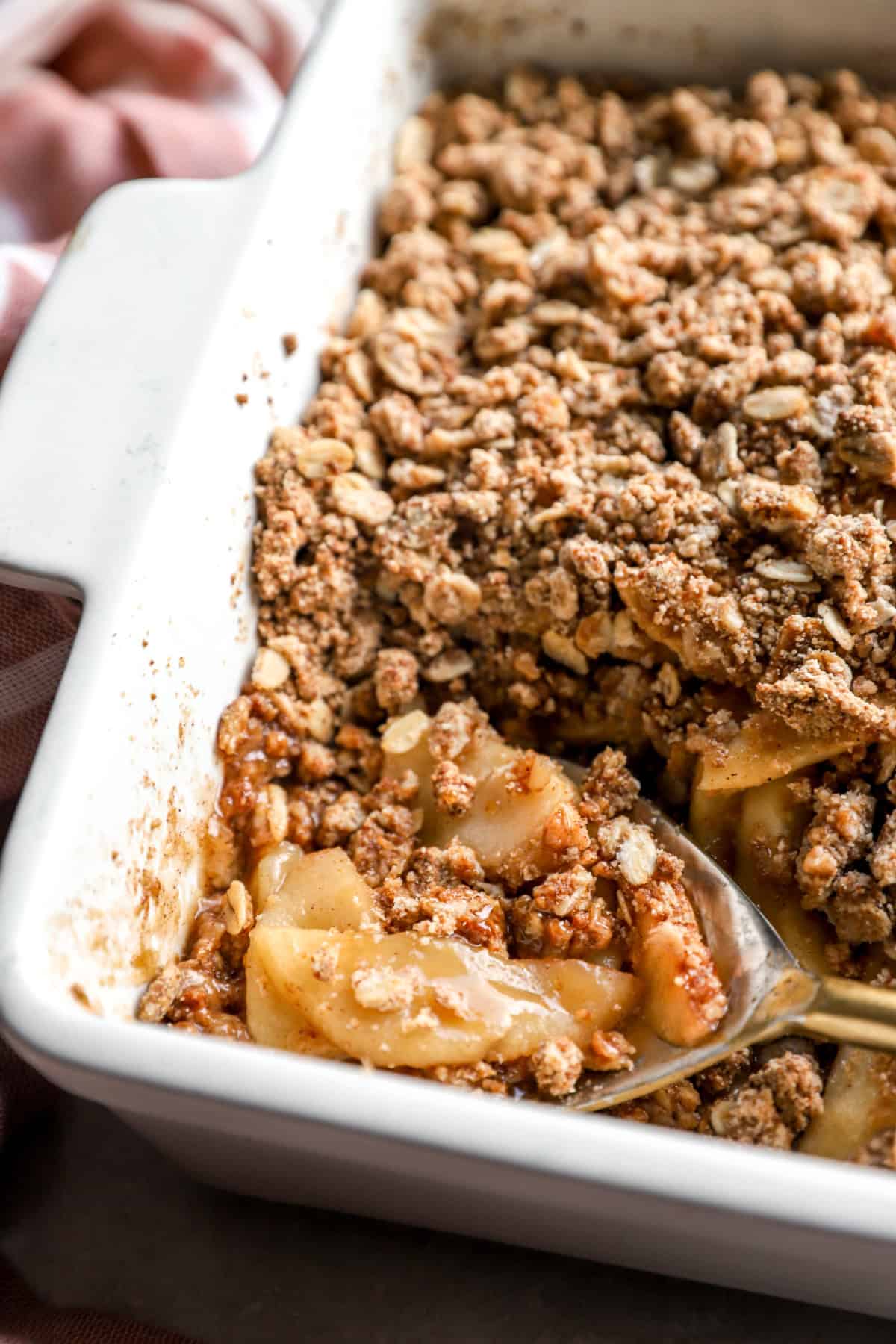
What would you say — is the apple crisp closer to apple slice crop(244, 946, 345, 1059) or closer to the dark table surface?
apple slice crop(244, 946, 345, 1059)

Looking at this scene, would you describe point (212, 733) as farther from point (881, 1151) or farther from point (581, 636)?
point (881, 1151)

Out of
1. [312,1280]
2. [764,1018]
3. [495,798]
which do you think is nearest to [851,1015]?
[764,1018]

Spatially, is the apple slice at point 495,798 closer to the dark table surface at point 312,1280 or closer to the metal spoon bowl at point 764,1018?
the metal spoon bowl at point 764,1018

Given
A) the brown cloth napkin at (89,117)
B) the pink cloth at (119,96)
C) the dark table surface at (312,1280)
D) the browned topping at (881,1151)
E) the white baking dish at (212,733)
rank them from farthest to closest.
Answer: the pink cloth at (119,96), the brown cloth napkin at (89,117), the dark table surface at (312,1280), the browned topping at (881,1151), the white baking dish at (212,733)

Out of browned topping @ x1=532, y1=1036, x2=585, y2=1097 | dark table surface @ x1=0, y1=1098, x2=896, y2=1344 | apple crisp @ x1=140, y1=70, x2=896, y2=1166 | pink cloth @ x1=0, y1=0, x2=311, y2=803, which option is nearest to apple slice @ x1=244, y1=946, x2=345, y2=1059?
apple crisp @ x1=140, y1=70, x2=896, y2=1166

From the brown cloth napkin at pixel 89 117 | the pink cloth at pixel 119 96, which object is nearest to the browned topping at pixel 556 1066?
the brown cloth napkin at pixel 89 117

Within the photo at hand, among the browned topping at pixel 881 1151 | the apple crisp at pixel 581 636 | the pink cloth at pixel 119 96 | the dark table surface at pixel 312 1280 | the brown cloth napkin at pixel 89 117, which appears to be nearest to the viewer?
the browned topping at pixel 881 1151
